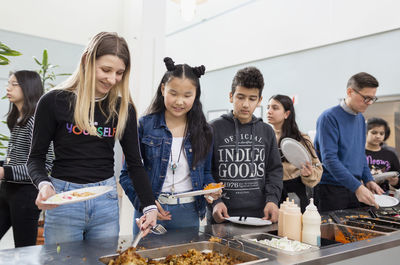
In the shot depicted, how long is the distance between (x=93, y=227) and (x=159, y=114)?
26.1 inches

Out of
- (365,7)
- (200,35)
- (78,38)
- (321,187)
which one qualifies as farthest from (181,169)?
(200,35)

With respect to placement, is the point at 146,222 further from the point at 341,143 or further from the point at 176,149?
the point at 341,143

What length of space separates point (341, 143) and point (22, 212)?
7.10 ft

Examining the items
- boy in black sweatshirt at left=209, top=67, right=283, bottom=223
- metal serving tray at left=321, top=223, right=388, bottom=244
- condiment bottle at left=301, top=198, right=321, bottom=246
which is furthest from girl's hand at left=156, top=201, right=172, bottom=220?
metal serving tray at left=321, top=223, right=388, bottom=244

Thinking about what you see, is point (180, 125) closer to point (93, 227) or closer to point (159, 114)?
point (159, 114)

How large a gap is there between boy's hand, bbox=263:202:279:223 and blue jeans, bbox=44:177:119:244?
2.64ft

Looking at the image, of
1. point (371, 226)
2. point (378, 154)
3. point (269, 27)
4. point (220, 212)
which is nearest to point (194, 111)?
point (220, 212)

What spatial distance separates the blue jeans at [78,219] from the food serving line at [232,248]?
→ 0.30 ft

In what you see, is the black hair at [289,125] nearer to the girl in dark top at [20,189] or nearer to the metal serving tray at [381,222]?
the metal serving tray at [381,222]

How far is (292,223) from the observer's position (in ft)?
4.54

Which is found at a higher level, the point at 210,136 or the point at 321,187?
the point at 210,136

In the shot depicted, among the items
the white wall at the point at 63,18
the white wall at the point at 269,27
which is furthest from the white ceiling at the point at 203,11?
the white wall at the point at 63,18

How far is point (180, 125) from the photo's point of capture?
1.75m

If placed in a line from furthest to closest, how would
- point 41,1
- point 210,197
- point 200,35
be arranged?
point 200,35 → point 41,1 → point 210,197
